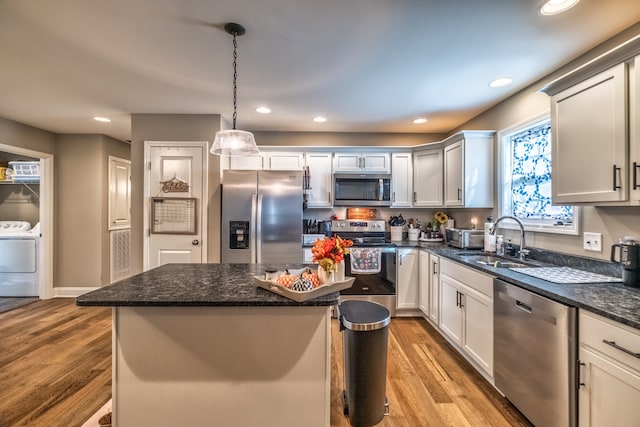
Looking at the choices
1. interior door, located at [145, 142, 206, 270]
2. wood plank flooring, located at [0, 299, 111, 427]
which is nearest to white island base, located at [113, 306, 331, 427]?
wood plank flooring, located at [0, 299, 111, 427]

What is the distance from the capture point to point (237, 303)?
1.28 meters

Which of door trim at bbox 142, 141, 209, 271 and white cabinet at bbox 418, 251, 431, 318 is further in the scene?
door trim at bbox 142, 141, 209, 271

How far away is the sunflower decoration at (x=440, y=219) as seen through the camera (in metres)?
3.88

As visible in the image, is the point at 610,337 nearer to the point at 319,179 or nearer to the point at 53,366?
the point at 319,179

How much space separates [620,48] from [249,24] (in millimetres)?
2061

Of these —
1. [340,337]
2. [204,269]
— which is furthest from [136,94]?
[340,337]

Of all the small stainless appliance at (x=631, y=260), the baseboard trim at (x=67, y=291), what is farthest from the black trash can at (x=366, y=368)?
the baseboard trim at (x=67, y=291)

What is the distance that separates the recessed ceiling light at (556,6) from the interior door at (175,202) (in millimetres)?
3322

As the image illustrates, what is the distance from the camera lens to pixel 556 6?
1.54 m

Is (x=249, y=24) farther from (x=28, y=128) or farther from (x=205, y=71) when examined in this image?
(x=28, y=128)

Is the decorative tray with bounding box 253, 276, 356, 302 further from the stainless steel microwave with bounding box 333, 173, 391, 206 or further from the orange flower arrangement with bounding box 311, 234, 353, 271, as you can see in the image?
the stainless steel microwave with bounding box 333, 173, 391, 206

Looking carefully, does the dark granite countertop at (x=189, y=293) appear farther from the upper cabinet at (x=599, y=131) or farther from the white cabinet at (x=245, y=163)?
the white cabinet at (x=245, y=163)

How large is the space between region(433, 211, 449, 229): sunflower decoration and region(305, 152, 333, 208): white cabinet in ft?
5.10

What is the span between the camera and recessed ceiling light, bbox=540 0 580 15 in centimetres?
151
